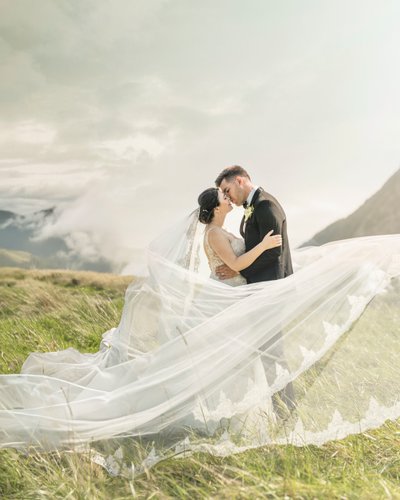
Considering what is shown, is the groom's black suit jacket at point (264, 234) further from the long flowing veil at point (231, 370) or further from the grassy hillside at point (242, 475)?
the grassy hillside at point (242, 475)

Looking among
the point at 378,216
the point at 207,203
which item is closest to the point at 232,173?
the point at 207,203

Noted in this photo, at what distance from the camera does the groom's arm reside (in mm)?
5191

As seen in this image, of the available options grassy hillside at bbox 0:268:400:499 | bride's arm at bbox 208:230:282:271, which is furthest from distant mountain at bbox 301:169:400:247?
grassy hillside at bbox 0:268:400:499

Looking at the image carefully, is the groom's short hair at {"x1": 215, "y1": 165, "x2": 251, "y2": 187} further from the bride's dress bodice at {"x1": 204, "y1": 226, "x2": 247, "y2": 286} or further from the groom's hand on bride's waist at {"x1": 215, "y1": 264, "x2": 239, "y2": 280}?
the groom's hand on bride's waist at {"x1": 215, "y1": 264, "x2": 239, "y2": 280}

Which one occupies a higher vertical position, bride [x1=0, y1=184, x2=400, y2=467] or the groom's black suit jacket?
the groom's black suit jacket

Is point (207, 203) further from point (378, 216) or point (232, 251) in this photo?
point (378, 216)

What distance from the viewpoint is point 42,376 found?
208 inches

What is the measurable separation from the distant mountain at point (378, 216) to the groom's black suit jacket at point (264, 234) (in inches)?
914

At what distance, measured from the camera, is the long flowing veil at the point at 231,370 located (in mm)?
4535

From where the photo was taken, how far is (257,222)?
208 inches

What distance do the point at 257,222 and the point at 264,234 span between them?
140 mm

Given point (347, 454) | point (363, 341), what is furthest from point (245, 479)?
point (363, 341)

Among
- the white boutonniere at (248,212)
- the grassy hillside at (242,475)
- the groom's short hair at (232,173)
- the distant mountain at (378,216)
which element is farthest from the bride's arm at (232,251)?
the distant mountain at (378,216)

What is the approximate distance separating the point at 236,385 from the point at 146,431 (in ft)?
2.51
